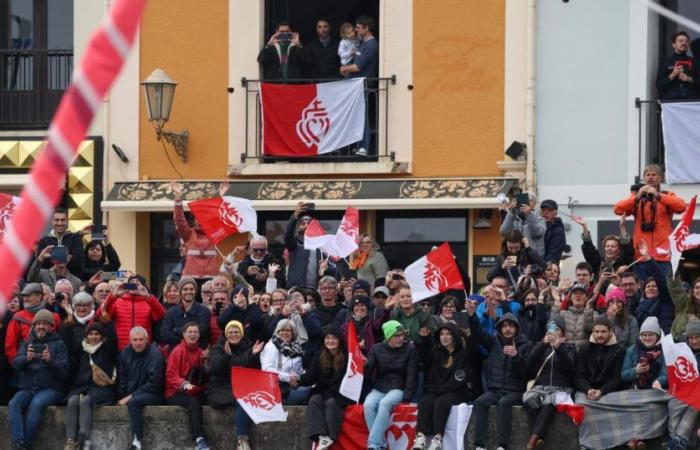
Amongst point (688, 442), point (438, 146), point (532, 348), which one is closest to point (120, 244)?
point (438, 146)

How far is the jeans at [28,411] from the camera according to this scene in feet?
54.5

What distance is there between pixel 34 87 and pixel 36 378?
6412mm

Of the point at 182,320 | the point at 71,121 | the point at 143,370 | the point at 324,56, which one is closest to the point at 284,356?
the point at 182,320

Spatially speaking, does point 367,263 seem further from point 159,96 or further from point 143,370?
point 159,96

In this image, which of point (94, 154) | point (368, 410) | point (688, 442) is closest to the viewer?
point (688, 442)

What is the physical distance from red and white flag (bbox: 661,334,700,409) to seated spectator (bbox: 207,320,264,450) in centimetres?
392

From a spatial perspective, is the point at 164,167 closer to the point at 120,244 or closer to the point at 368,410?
the point at 120,244

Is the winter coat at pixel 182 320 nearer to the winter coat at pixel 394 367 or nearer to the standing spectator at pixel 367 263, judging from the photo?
the winter coat at pixel 394 367

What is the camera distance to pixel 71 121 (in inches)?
136

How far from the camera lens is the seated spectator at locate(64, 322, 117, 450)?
16.5 metres

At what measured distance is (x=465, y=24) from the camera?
20.5m

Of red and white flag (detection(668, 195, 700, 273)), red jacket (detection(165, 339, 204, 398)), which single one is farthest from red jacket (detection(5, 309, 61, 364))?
red and white flag (detection(668, 195, 700, 273))

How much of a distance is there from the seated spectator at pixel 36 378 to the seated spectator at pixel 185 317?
1026 mm

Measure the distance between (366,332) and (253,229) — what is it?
2.69m
